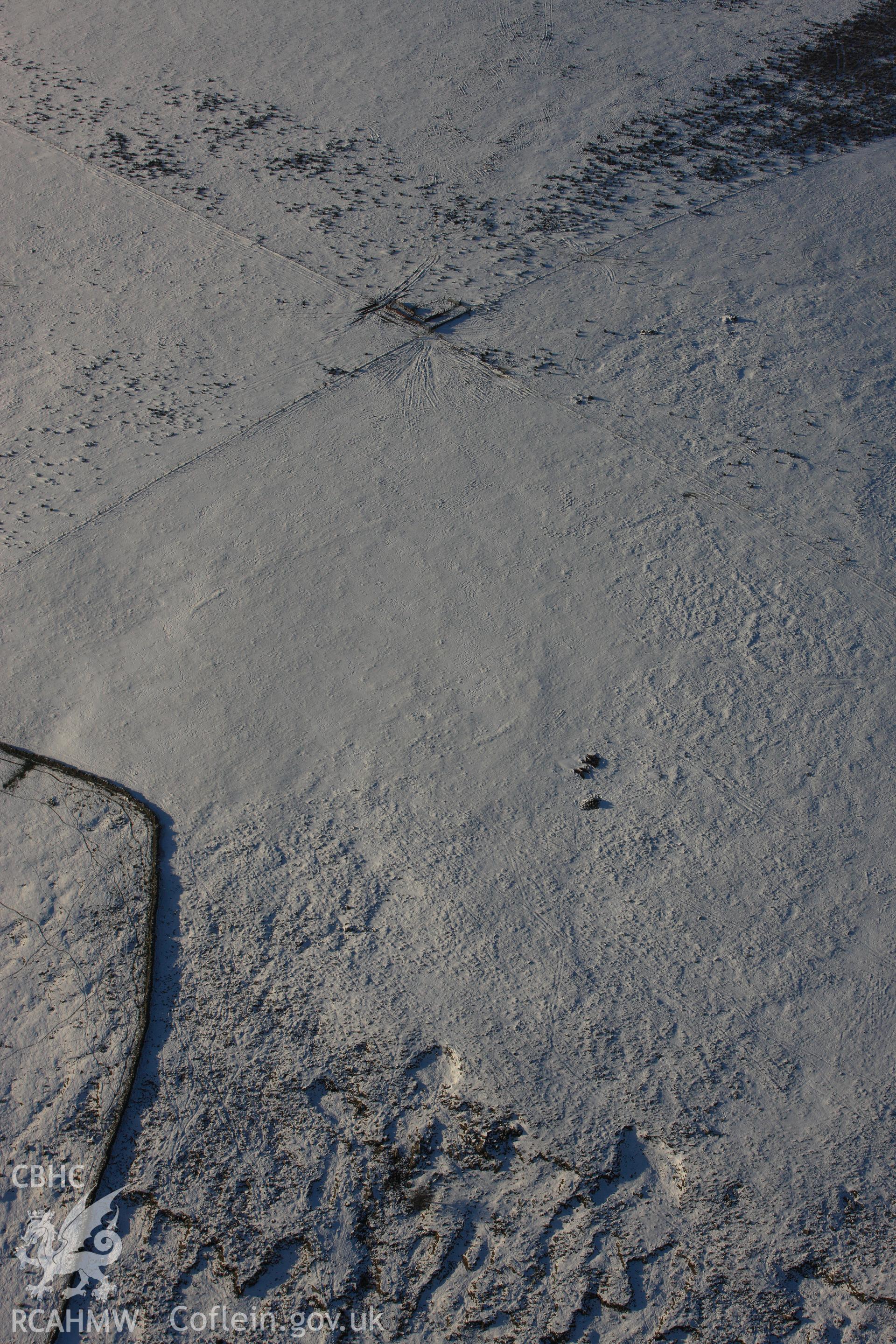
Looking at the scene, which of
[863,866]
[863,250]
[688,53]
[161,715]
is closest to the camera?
[863,866]

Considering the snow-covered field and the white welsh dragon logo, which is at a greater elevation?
the snow-covered field

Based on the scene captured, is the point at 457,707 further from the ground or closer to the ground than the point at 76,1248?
further from the ground

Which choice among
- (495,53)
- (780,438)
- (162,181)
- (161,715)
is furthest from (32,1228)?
(495,53)

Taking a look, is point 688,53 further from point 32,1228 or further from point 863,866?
point 32,1228

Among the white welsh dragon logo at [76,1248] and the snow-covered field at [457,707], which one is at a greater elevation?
the snow-covered field at [457,707]
